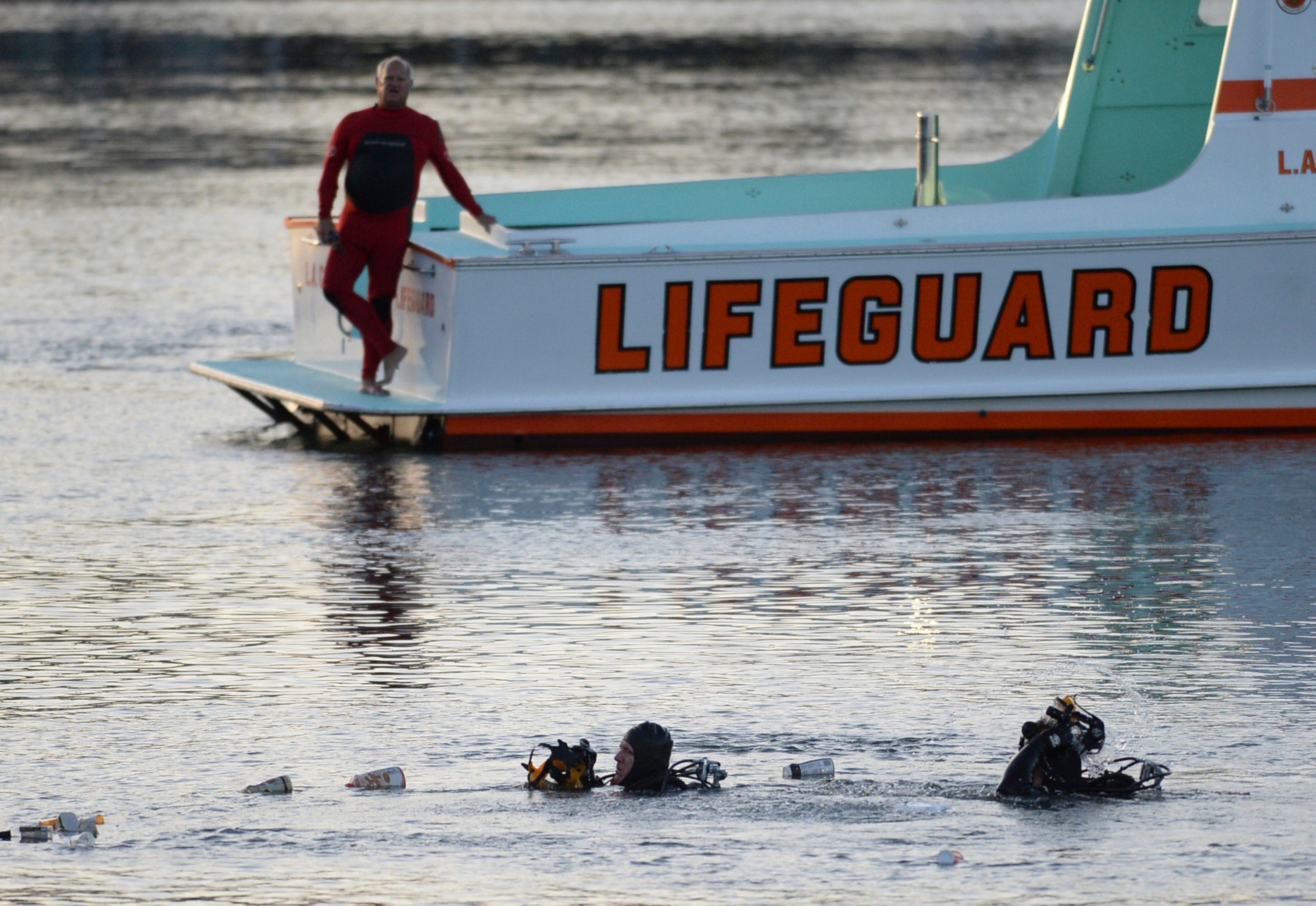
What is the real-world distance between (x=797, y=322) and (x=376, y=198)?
78.4 inches

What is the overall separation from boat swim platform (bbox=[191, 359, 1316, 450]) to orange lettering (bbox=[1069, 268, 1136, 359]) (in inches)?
9.9

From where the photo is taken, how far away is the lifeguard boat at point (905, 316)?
12.3m

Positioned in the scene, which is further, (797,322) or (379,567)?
(797,322)

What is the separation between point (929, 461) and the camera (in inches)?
479

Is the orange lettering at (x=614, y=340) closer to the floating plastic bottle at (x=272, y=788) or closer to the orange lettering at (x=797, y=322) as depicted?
the orange lettering at (x=797, y=322)

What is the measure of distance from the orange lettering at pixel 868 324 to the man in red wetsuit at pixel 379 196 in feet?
5.44

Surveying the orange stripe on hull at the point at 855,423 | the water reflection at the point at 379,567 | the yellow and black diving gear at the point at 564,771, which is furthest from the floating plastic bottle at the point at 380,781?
the orange stripe on hull at the point at 855,423

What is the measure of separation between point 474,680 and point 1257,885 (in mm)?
2808

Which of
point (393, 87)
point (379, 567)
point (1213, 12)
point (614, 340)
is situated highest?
point (1213, 12)

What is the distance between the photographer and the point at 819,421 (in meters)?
12.6

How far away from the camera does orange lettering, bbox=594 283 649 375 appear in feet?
40.2

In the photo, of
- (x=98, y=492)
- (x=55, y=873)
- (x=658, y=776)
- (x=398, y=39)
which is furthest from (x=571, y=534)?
(x=398, y=39)

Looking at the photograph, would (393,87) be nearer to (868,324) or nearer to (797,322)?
(797,322)

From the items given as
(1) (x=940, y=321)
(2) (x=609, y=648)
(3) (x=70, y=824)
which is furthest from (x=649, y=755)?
(1) (x=940, y=321)
